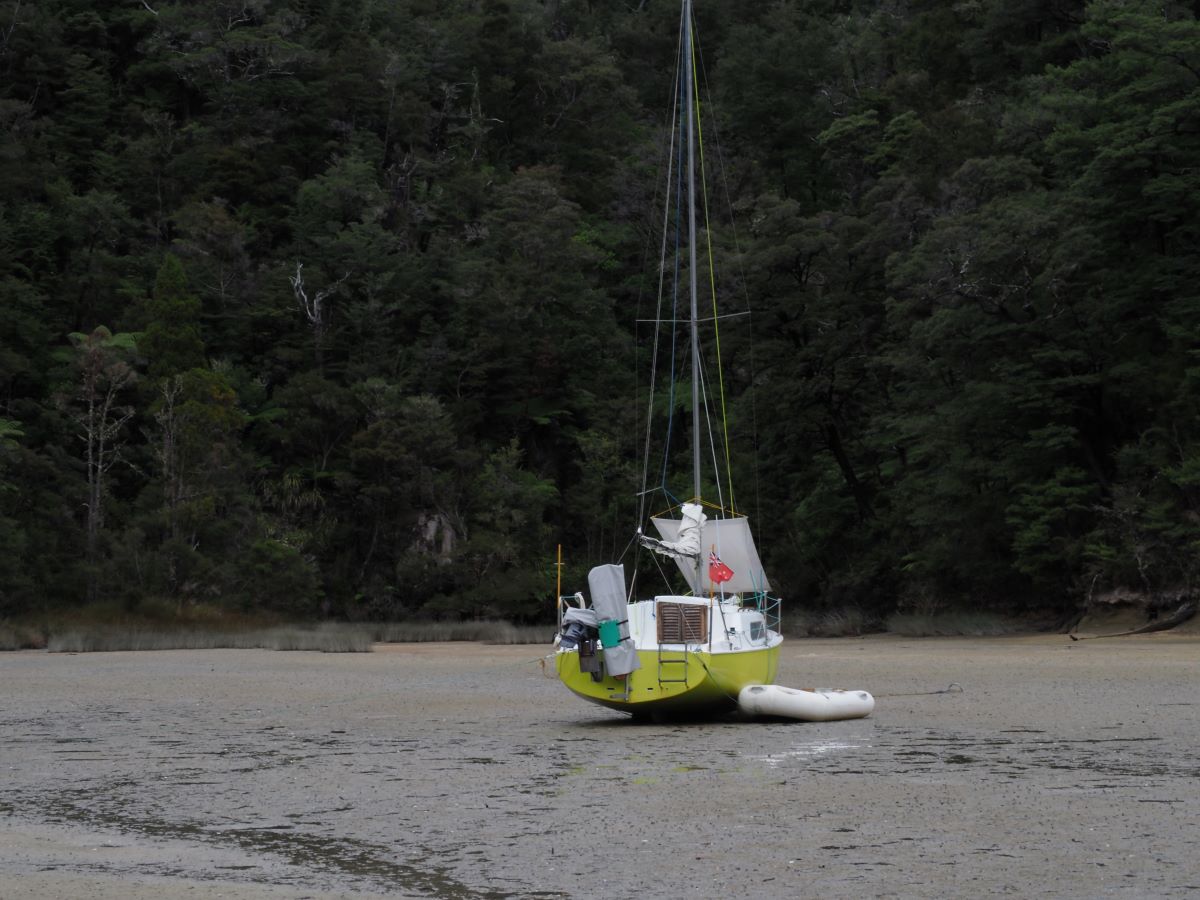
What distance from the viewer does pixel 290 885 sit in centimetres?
969

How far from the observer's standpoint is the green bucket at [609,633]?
59.5 ft

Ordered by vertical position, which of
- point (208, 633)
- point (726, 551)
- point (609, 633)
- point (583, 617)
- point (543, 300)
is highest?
point (543, 300)

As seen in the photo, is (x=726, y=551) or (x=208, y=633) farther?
(x=208, y=633)

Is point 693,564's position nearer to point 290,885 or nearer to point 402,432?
point 290,885

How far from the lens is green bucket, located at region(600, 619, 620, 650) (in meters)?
18.1

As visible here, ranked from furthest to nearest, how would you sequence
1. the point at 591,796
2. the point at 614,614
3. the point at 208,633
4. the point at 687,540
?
the point at 208,633 < the point at 687,540 < the point at 614,614 < the point at 591,796

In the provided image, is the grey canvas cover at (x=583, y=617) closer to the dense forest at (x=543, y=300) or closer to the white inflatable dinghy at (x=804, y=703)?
the white inflatable dinghy at (x=804, y=703)

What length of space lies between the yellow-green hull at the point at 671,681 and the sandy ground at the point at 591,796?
1.38ft

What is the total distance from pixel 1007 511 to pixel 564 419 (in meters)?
27.8

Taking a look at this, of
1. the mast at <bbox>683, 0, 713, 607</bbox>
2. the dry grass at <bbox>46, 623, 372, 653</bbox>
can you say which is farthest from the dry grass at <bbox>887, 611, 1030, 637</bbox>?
the mast at <bbox>683, 0, 713, 607</bbox>

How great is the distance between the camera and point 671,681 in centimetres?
1836

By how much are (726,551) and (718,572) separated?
2.80 ft

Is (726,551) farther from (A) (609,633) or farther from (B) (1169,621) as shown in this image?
(B) (1169,621)

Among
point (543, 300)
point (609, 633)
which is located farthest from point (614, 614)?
point (543, 300)
